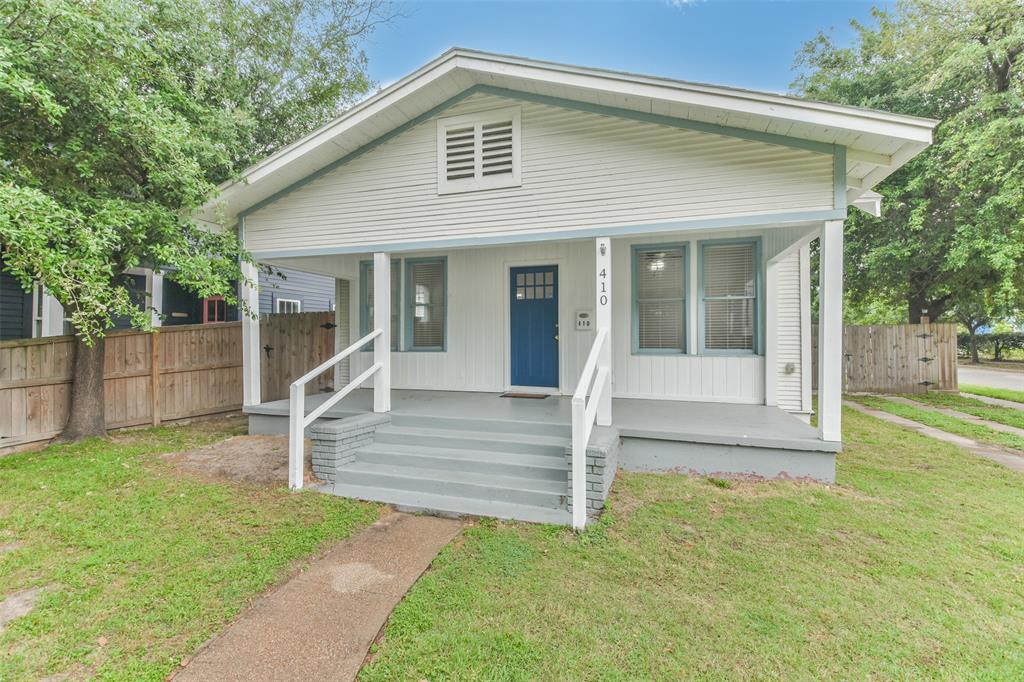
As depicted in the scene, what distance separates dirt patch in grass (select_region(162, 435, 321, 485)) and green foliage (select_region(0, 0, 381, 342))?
1740 millimetres

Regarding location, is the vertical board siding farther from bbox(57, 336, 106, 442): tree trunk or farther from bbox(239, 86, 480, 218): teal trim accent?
bbox(57, 336, 106, 442): tree trunk

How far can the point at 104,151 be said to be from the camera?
5.03 meters

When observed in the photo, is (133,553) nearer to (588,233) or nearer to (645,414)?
(588,233)

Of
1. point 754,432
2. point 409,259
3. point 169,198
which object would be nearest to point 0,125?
point 169,198

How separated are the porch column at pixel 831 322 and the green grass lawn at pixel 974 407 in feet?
18.7

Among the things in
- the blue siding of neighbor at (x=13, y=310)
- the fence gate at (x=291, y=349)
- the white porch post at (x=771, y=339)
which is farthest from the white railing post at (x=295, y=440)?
the blue siding of neighbor at (x=13, y=310)

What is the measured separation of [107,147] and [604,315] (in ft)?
19.6

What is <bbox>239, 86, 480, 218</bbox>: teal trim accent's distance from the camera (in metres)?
5.70

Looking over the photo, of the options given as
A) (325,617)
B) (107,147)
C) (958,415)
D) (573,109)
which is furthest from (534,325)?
(958,415)

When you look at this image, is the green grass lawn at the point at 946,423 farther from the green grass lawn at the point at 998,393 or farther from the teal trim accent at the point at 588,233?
the teal trim accent at the point at 588,233

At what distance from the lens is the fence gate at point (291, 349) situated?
322 inches

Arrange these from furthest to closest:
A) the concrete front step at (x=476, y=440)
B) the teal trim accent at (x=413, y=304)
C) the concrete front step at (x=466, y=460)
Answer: the teal trim accent at (x=413, y=304), the concrete front step at (x=476, y=440), the concrete front step at (x=466, y=460)

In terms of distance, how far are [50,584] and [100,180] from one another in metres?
4.65

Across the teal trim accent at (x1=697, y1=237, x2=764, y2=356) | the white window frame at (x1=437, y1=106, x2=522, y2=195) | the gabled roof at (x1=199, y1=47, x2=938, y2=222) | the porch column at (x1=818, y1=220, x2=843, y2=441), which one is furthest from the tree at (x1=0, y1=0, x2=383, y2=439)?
the porch column at (x1=818, y1=220, x2=843, y2=441)
